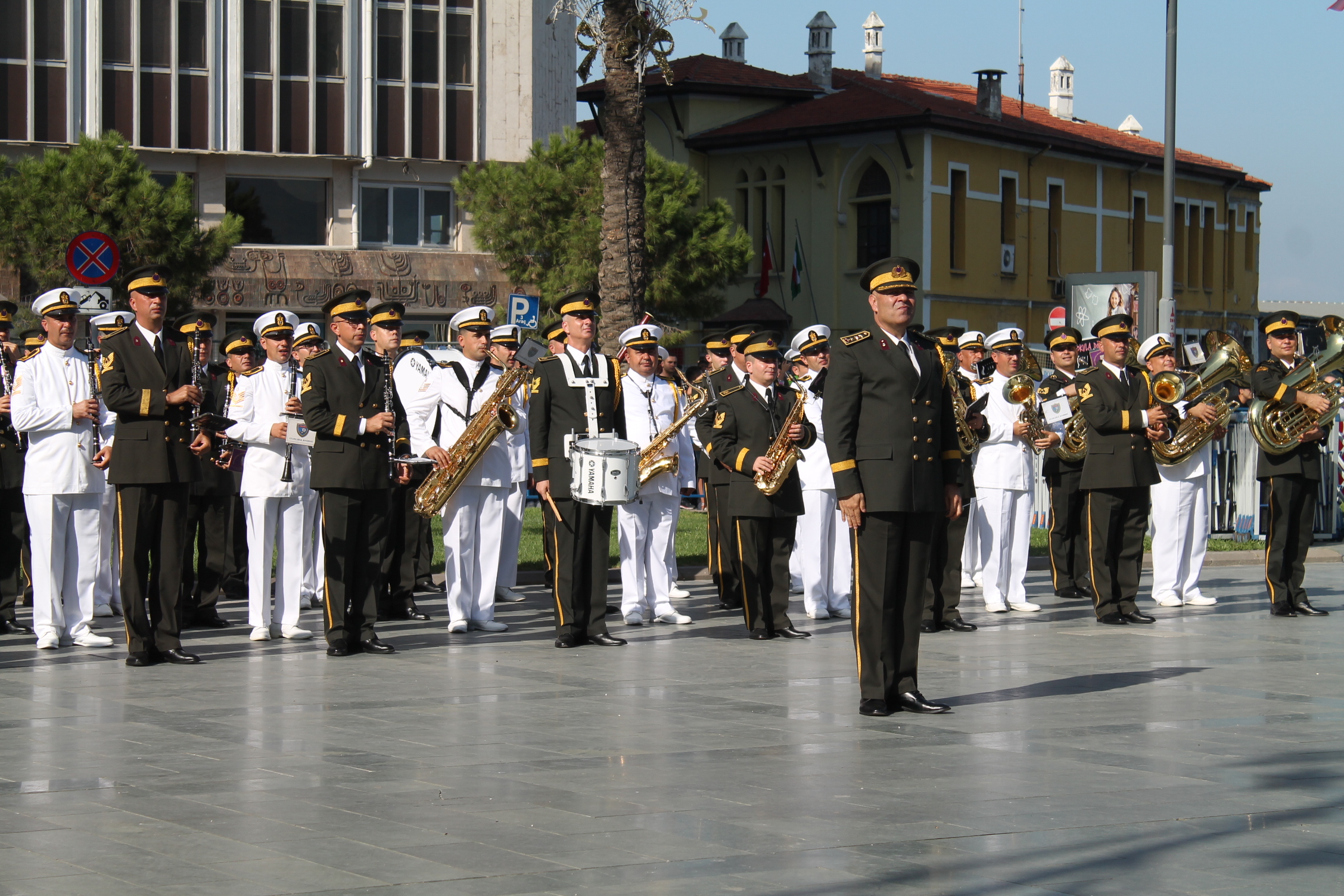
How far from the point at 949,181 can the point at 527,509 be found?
27140 millimetres

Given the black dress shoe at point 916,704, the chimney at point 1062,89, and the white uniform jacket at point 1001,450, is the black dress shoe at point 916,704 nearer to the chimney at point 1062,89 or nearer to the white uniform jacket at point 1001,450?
the white uniform jacket at point 1001,450

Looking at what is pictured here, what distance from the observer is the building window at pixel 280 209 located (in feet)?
137

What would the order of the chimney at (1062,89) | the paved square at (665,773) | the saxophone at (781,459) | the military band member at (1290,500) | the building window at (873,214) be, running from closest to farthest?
1. the paved square at (665,773)
2. the saxophone at (781,459)
3. the military band member at (1290,500)
4. the building window at (873,214)
5. the chimney at (1062,89)

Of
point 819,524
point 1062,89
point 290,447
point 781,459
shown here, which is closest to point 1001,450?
point 819,524

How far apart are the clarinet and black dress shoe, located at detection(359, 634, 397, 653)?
1.29 metres

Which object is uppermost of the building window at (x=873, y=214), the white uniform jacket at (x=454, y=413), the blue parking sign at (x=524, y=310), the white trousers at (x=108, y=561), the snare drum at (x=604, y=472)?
the building window at (x=873, y=214)

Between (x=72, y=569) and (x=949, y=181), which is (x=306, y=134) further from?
(x=72, y=569)

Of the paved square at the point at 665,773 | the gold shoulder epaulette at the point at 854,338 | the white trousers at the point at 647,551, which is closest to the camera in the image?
the paved square at the point at 665,773

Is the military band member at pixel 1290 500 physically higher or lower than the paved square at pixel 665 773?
higher

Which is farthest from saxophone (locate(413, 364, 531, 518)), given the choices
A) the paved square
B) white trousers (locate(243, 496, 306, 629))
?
the paved square

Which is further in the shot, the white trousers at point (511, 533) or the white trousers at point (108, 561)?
the white trousers at point (511, 533)

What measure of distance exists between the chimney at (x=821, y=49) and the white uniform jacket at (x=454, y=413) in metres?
43.2

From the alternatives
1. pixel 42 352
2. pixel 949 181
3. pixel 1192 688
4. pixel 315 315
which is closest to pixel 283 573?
pixel 42 352

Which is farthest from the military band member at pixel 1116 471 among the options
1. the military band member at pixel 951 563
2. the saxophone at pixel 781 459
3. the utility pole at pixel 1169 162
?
the utility pole at pixel 1169 162
